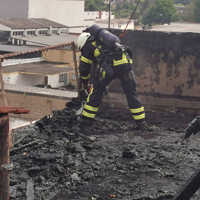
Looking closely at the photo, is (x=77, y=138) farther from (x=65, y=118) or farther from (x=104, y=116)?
(x=104, y=116)

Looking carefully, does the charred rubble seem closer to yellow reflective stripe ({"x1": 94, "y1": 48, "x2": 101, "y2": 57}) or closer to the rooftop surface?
yellow reflective stripe ({"x1": 94, "y1": 48, "x2": 101, "y2": 57})

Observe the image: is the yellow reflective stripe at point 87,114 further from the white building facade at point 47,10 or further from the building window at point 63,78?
the white building facade at point 47,10

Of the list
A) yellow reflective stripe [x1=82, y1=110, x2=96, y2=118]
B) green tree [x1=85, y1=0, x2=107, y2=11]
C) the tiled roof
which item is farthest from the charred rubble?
green tree [x1=85, y1=0, x2=107, y2=11]

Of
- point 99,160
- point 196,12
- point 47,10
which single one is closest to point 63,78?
point 99,160

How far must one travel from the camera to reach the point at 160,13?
65188 mm

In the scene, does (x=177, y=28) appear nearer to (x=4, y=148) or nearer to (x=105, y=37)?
(x=105, y=37)

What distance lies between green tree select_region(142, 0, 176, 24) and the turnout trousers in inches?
2355

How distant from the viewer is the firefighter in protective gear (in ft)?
21.4

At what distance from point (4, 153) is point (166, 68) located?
5399 millimetres

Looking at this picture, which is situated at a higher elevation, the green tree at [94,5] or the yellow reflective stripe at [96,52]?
the green tree at [94,5]

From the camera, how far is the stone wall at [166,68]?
7561mm

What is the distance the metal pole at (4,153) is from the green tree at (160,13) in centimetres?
6390

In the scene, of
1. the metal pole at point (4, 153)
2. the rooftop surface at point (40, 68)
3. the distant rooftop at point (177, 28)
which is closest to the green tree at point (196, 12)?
the distant rooftop at point (177, 28)

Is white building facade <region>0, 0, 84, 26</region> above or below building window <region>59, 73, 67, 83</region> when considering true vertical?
above
